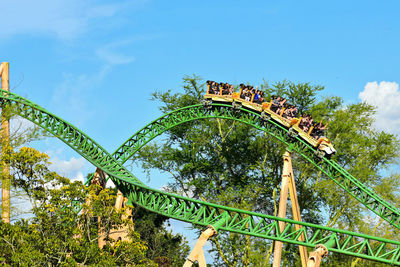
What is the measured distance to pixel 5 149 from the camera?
1745 centimetres

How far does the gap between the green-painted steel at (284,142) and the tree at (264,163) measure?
18.1 ft

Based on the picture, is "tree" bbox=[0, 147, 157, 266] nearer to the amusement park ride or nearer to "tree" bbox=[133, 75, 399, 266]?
the amusement park ride

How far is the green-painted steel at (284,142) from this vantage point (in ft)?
66.1

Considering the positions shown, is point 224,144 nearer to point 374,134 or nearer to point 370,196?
point 374,134

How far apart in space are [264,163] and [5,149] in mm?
15275

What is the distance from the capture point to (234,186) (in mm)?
30000

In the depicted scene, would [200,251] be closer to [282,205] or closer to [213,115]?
[282,205]

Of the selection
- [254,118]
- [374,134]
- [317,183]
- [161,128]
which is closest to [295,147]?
[254,118]

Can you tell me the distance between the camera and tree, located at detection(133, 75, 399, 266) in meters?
27.6

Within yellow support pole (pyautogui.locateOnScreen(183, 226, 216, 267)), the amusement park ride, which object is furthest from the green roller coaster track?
yellow support pole (pyautogui.locateOnScreen(183, 226, 216, 267))

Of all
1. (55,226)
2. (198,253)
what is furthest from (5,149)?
(198,253)

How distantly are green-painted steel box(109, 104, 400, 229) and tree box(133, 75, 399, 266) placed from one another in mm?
5520

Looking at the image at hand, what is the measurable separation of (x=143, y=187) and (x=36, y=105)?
5.68m

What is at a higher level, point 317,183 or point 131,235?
point 317,183
